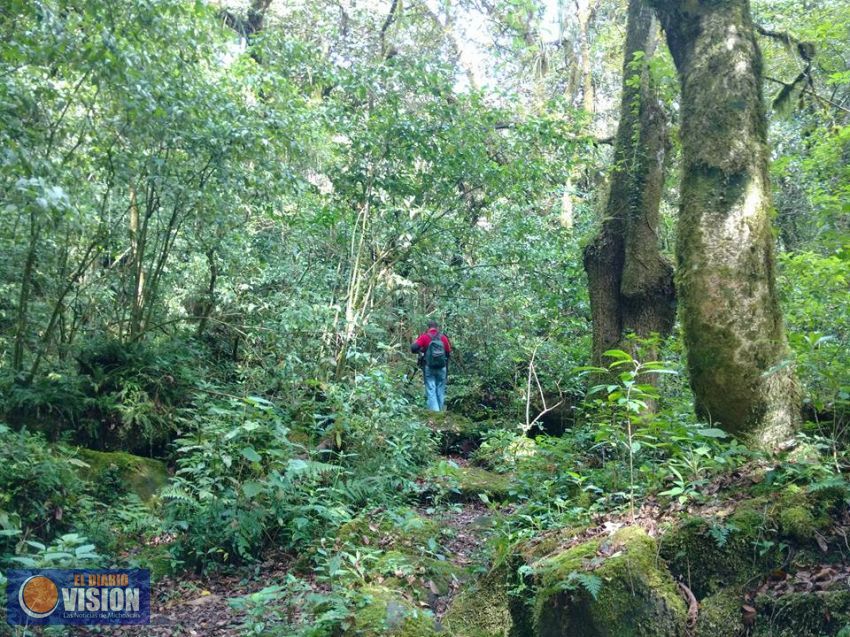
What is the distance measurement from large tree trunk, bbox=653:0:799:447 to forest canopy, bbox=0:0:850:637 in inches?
1.1

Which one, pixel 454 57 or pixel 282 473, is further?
pixel 454 57

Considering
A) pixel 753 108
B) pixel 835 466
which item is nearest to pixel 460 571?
pixel 835 466

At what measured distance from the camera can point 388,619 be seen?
12.9 feet

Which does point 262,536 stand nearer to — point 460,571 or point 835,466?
point 460,571

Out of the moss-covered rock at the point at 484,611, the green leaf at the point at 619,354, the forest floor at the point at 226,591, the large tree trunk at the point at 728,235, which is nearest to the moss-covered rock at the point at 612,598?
the moss-covered rock at the point at 484,611

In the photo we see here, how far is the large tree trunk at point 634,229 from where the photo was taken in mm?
9062

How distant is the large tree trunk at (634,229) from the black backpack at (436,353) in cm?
336

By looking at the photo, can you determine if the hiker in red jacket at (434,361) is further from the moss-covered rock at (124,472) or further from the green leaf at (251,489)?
the green leaf at (251,489)

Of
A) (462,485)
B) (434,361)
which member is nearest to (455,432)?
(434,361)

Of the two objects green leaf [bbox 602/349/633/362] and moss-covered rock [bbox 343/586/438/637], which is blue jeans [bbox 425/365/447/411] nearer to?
green leaf [bbox 602/349/633/362]

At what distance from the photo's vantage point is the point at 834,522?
12.3ft

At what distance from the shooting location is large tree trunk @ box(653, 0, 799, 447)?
536 cm

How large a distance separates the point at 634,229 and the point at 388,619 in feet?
23.0

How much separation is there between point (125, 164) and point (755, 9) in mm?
13459
